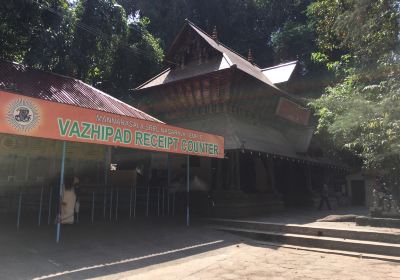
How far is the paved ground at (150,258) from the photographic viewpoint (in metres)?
7.04

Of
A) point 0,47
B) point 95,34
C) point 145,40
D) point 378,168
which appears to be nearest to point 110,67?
point 145,40

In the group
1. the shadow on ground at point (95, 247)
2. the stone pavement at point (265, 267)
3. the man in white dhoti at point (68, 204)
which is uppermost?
the man in white dhoti at point (68, 204)

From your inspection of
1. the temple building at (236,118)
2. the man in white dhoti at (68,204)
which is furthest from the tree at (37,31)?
the man in white dhoti at (68,204)

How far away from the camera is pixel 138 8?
106ft

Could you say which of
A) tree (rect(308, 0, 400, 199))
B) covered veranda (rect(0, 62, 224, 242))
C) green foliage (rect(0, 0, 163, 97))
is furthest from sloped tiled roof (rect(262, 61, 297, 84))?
covered veranda (rect(0, 62, 224, 242))

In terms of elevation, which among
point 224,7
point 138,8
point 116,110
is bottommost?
point 116,110

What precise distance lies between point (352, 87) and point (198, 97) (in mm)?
6557

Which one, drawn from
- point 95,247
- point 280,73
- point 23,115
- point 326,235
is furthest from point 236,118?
point 23,115

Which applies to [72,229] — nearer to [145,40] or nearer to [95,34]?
[95,34]

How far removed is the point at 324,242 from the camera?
10211 millimetres

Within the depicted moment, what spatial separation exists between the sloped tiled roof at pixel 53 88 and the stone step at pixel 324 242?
5.16 m

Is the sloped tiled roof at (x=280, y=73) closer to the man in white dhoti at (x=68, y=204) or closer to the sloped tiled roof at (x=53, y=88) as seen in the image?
the sloped tiled roof at (x=53, y=88)

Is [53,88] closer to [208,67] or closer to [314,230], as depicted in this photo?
[208,67]

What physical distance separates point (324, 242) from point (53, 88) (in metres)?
9.31
